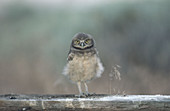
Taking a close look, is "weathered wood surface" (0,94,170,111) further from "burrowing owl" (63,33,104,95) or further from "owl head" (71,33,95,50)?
"owl head" (71,33,95,50)

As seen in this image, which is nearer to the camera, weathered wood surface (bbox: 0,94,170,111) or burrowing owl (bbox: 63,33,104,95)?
weathered wood surface (bbox: 0,94,170,111)

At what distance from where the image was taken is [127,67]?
7.22 meters

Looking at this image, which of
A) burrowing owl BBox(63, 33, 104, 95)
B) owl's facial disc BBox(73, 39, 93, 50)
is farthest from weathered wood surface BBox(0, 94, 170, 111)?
owl's facial disc BBox(73, 39, 93, 50)

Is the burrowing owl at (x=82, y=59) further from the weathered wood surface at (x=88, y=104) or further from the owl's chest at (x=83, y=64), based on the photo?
the weathered wood surface at (x=88, y=104)

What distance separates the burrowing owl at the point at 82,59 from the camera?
14.8 feet

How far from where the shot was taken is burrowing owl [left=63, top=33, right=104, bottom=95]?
4496 millimetres

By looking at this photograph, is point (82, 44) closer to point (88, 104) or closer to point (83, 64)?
point (83, 64)

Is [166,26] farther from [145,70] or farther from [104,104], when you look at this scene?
[104,104]

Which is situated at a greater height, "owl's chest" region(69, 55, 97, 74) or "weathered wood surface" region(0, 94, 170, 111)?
"owl's chest" region(69, 55, 97, 74)

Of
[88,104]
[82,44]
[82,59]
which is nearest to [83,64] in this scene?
[82,59]

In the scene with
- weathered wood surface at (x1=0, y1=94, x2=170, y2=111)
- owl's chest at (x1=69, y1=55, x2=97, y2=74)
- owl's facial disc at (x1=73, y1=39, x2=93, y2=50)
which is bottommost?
weathered wood surface at (x1=0, y1=94, x2=170, y2=111)

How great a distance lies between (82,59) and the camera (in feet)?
14.8

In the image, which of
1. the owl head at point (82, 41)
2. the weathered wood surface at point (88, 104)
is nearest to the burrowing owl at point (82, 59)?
the owl head at point (82, 41)

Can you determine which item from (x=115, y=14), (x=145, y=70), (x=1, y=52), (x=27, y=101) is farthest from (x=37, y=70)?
(x=27, y=101)
